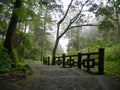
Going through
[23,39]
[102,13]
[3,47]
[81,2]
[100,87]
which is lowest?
[100,87]

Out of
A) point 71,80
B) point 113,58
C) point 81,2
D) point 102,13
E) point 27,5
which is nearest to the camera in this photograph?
point 71,80

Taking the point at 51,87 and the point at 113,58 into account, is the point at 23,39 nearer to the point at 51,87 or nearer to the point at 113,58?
the point at 113,58

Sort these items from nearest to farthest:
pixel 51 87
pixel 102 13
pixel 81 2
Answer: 1. pixel 51 87
2. pixel 102 13
3. pixel 81 2

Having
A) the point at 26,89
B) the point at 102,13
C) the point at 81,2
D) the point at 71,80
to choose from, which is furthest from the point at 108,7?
the point at 26,89

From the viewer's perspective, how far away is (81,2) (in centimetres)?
1795

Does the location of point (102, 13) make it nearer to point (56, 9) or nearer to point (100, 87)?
point (56, 9)

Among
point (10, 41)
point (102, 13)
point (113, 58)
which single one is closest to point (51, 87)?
point (10, 41)

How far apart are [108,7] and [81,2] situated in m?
3.26

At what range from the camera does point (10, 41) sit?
9.48m

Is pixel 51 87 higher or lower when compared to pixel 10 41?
lower

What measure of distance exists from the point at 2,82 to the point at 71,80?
235 cm

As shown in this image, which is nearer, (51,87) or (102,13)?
(51,87)

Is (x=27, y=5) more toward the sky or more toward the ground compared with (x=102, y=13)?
more toward the ground

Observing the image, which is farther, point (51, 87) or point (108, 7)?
point (108, 7)
